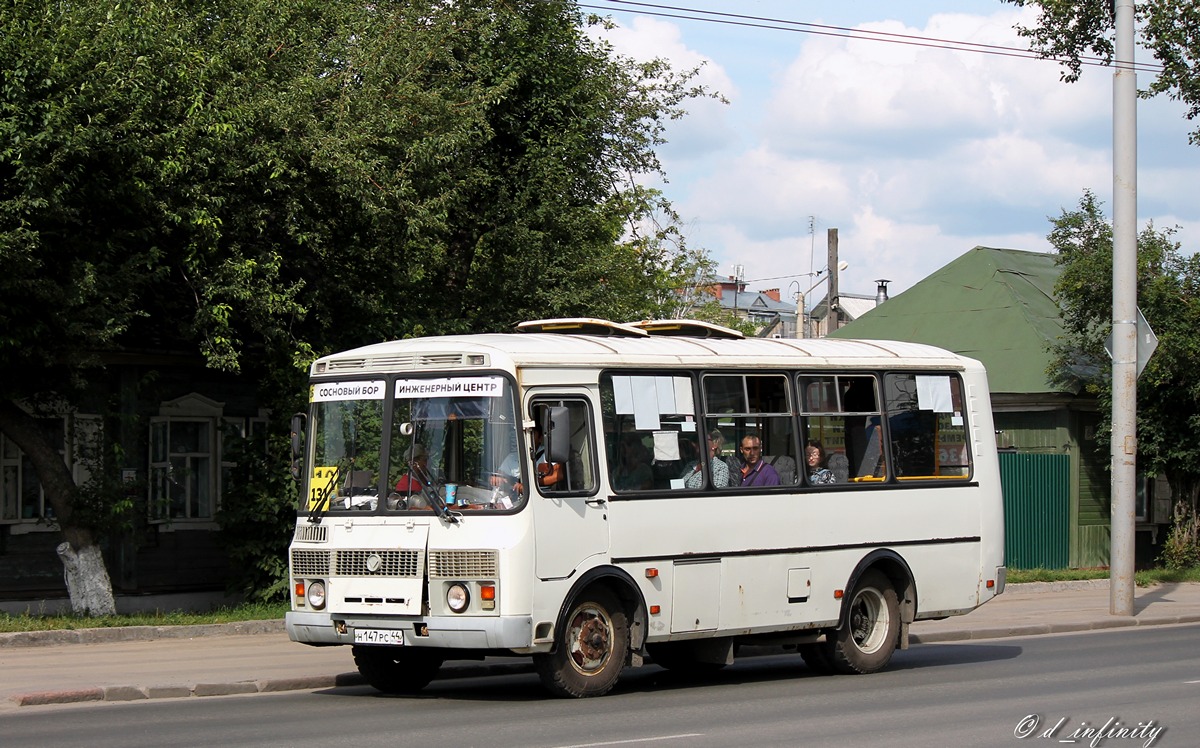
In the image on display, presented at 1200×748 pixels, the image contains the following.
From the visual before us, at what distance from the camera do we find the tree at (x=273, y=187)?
16.8 meters

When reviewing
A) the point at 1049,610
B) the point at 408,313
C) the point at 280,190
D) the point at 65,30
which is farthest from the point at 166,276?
the point at 1049,610

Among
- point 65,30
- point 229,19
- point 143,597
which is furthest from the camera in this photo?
point 143,597

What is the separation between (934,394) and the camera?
51.3ft

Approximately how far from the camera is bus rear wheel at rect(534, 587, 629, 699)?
12094 mm

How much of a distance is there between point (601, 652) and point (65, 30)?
30.9ft

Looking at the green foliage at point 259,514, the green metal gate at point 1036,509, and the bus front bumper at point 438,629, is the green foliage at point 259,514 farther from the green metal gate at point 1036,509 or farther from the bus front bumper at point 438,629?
the green metal gate at point 1036,509

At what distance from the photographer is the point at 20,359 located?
57.5 feet

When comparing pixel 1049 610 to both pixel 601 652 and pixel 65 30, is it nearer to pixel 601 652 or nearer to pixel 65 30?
pixel 601 652

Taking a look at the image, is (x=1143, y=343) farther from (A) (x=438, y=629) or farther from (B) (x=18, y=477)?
(B) (x=18, y=477)

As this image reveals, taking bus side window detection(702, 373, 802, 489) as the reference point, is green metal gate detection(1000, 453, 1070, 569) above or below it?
below

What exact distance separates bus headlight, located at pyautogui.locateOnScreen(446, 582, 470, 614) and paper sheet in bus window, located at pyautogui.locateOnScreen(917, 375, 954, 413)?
582 cm

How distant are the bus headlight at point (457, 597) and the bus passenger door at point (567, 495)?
579 mm

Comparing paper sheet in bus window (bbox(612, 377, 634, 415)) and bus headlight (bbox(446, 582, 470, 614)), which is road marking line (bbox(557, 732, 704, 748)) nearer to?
bus headlight (bbox(446, 582, 470, 614))

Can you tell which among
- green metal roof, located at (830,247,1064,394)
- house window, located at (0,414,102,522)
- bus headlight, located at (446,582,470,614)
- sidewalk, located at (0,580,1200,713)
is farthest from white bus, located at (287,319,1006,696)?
green metal roof, located at (830,247,1064,394)
